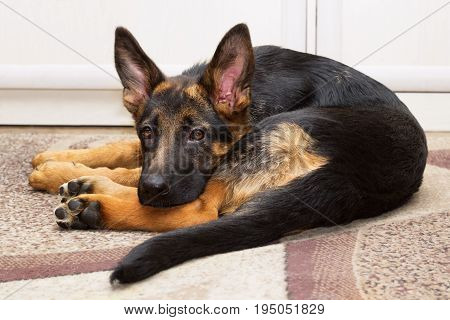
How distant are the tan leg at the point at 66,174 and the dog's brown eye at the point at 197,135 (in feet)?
1.48

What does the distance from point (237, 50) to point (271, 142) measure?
0.43 meters

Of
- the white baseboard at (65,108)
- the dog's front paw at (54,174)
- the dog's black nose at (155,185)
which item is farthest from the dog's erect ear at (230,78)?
the white baseboard at (65,108)

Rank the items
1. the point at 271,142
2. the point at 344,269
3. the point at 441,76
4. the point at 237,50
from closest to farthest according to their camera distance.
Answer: the point at 344,269
the point at 271,142
the point at 237,50
the point at 441,76

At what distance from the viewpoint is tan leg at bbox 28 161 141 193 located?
3.00m

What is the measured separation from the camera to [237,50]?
107 inches

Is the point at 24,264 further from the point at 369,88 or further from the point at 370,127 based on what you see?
the point at 369,88

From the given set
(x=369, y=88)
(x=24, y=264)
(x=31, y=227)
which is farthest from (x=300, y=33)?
(x=24, y=264)

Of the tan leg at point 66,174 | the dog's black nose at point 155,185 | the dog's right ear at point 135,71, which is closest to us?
the dog's black nose at point 155,185

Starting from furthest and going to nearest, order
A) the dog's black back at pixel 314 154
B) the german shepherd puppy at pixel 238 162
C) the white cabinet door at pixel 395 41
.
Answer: the white cabinet door at pixel 395 41 → the german shepherd puppy at pixel 238 162 → the dog's black back at pixel 314 154

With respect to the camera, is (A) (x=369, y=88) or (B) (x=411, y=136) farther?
(A) (x=369, y=88)

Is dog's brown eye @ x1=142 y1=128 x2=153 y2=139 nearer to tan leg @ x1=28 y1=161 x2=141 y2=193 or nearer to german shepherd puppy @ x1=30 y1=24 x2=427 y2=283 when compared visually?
german shepherd puppy @ x1=30 y1=24 x2=427 y2=283

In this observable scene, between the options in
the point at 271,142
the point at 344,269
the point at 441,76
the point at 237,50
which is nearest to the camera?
the point at 344,269

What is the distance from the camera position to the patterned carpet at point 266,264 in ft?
6.30

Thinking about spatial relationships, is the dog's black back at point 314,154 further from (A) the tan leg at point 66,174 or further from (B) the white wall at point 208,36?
(B) the white wall at point 208,36
